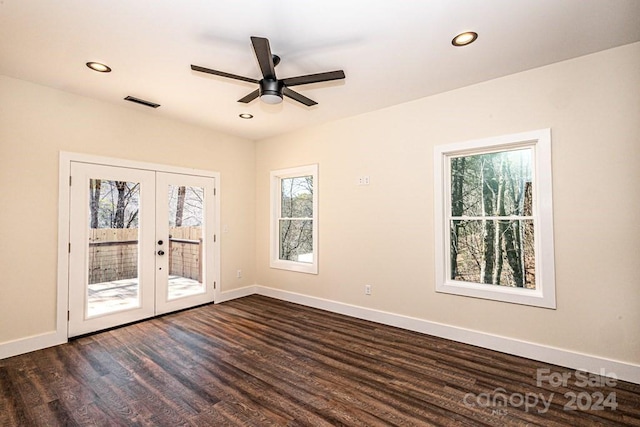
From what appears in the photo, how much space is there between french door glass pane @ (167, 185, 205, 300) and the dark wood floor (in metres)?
1.01

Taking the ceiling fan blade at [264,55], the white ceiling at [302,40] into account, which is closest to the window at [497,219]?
the white ceiling at [302,40]

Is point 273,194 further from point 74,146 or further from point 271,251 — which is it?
point 74,146

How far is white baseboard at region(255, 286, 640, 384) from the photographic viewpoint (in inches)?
102

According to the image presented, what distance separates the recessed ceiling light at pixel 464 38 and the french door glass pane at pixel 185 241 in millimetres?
3950

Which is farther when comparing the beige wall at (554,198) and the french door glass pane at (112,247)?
the french door glass pane at (112,247)

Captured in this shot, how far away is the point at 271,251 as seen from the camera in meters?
5.37

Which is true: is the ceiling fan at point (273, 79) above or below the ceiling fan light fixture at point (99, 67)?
below

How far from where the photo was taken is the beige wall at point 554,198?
2598 millimetres

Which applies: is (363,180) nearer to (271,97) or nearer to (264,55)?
(271,97)

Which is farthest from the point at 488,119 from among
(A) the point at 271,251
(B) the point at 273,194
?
(A) the point at 271,251

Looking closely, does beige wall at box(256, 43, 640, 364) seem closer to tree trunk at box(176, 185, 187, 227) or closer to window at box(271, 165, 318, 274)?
window at box(271, 165, 318, 274)

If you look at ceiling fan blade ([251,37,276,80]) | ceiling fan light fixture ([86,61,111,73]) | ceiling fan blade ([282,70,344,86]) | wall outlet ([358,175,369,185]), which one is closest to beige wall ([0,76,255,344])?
ceiling fan light fixture ([86,61,111,73])

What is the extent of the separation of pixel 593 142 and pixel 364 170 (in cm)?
236

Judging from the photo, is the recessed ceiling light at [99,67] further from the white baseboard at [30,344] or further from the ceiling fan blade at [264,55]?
the white baseboard at [30,344]
